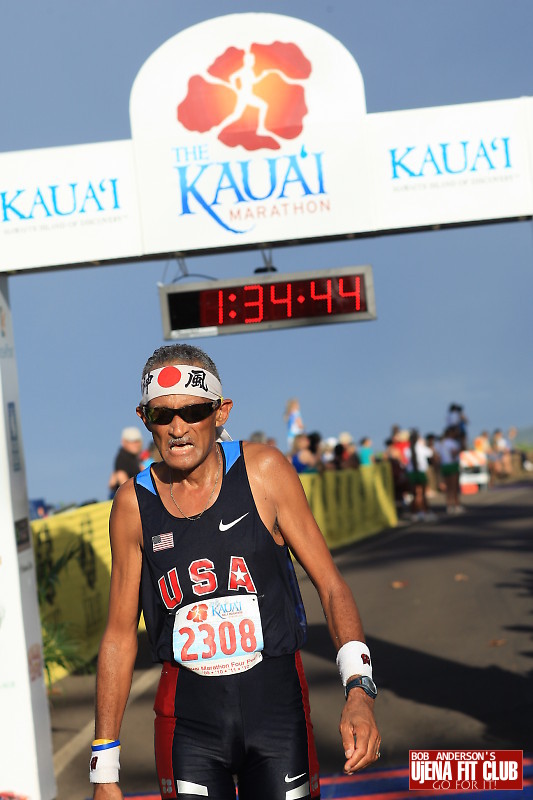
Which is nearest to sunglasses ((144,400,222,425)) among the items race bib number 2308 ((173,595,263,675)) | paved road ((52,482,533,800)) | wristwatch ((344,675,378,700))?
race bib number 2308 ((173,595,263,675))

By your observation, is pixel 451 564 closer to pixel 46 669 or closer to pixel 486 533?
pixel 486 533

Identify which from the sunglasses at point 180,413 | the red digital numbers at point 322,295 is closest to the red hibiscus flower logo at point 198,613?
the sunglasses at point 180,413

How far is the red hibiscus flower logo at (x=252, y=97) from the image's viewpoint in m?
7.18

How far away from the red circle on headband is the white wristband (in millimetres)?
945

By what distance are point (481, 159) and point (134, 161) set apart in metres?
2.13

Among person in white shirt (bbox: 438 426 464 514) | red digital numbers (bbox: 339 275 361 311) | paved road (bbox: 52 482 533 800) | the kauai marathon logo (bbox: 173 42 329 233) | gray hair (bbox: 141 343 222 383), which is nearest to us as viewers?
gray hair (bbox: 141 343 222 383)

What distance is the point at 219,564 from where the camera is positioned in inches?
138

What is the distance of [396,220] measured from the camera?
7.22m

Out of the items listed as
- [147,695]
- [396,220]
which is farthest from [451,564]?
[396,220]

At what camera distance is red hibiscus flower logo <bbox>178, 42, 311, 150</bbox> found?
7184 mm

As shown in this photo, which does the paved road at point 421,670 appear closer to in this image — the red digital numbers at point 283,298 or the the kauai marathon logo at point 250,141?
the red digital numbers at point 283,298

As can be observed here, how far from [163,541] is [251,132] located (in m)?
4.20

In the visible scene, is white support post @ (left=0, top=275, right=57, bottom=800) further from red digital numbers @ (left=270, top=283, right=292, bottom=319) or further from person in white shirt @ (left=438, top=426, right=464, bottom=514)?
person in white shirt @ (left=438, top=426, right=464, bottom=514)

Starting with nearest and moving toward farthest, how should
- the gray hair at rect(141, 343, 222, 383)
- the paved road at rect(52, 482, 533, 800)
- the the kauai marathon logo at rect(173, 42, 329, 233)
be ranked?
the gray hair at rect(141, 343, 222, 383), the the kauai marathon logo at rect(173, 42, 329, 233), the paved road at rect(52, 482, 533, 800)
